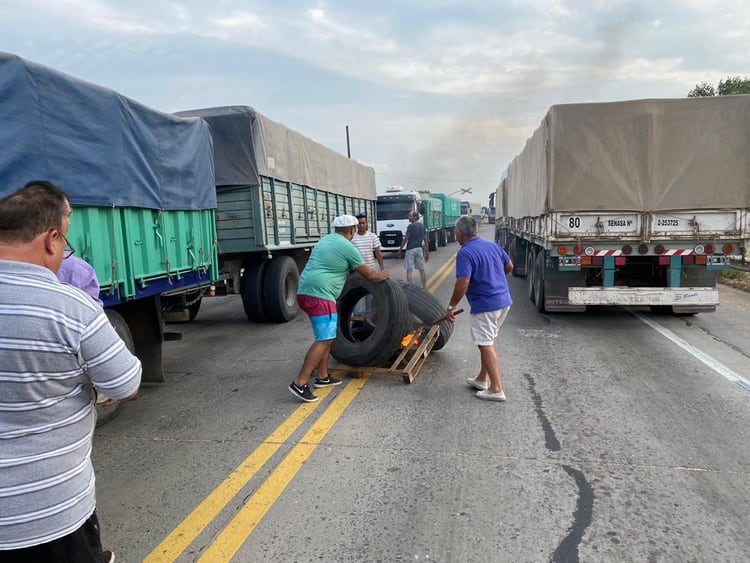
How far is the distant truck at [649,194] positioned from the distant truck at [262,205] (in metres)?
4.24

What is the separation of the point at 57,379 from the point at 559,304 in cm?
772

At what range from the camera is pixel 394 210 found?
22.8 meters

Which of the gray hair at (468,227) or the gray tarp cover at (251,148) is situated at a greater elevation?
the gray tarp cover at (251,148)

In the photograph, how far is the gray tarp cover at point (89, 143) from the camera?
145 inches

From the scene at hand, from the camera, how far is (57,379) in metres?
1.61

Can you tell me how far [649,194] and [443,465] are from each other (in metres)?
5.87

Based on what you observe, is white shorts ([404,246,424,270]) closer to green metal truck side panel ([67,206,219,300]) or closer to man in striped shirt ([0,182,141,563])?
green metal truck side panel ([67,206,219,300])

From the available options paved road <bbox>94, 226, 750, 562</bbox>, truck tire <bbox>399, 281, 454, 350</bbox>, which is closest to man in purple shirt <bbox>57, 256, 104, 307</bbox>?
paved road <bbox>94, 226, 750, 562</bbox>

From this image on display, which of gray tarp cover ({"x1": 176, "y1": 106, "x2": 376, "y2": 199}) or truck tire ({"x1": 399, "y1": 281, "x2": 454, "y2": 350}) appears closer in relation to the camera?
truck tire ({"x1": 399, "y1": 281, "x2": 454, "y2": 350})

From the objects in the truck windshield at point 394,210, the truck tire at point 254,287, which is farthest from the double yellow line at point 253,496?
the truck windshield at point 394,210

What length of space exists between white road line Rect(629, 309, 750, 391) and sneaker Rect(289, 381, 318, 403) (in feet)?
13.4

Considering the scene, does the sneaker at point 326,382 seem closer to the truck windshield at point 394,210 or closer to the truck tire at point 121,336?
the truck tire at point 121,336

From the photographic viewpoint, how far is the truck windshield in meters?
22.7

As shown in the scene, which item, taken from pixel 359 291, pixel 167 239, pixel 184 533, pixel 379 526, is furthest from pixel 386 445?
pixel 167 239
